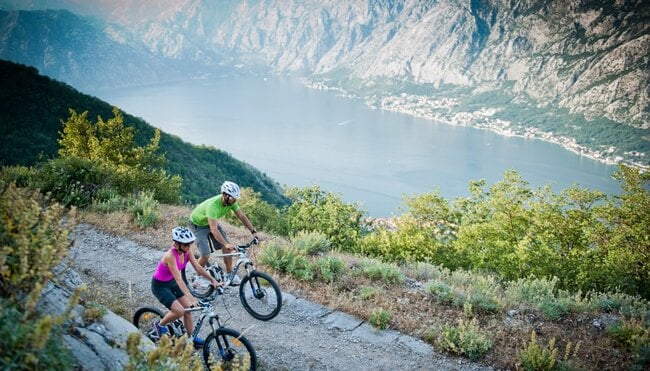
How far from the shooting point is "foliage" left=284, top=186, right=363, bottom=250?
2341 cm

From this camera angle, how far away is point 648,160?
167375mm

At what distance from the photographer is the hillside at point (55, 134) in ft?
191

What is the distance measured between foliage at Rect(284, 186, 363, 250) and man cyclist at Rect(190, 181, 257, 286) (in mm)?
13350

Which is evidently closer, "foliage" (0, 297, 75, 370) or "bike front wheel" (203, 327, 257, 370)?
"foliage" (0, 297, 75, 370)

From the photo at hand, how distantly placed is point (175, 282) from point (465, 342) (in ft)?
19.5

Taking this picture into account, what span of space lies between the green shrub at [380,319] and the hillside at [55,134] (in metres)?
48.3

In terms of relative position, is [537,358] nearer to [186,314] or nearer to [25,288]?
[186,314]

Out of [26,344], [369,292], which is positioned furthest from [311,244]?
[26,344]

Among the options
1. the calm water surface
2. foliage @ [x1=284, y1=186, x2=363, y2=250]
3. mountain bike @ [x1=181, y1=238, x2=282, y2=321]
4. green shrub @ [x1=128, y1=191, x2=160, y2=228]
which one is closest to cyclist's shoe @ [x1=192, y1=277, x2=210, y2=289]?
mountain bike @ [x1=181, y1=238, x2=282, y2=321]

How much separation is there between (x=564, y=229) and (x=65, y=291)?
23580 millimetres

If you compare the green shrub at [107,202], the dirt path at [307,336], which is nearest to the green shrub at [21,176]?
the green shrub at [107,202]

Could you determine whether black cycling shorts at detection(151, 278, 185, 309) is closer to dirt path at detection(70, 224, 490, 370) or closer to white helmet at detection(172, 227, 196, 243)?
white helmet at detection(172, 227, 196, 243)

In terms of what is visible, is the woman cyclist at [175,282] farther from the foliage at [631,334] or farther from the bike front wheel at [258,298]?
the foliage at [631,334]

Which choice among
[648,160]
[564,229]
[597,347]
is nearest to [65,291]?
[597,347]
